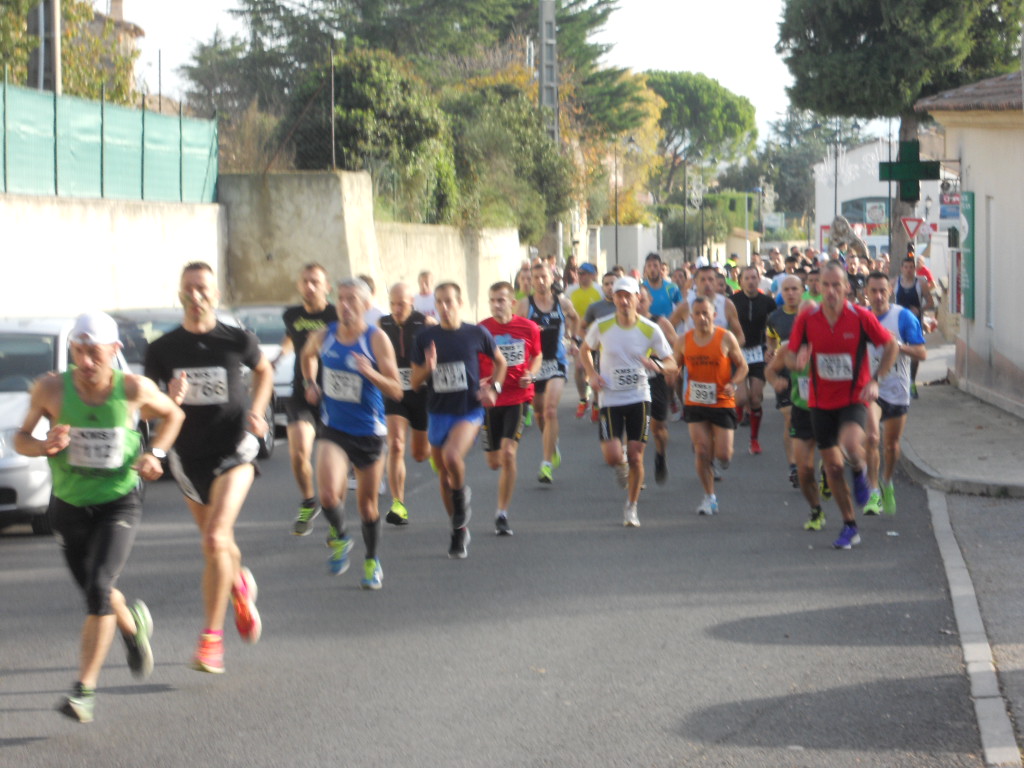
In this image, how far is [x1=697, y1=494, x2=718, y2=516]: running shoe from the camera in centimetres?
1125

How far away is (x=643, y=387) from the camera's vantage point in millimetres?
10828

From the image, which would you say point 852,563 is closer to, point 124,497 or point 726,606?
point 726,606

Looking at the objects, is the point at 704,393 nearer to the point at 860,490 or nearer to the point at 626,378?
the point at 626,378

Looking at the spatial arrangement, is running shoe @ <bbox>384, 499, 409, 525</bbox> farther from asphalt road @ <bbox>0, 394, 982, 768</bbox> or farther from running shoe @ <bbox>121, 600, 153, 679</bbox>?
running shoe @ <bbox>121, 600, 153, 679</bbox>

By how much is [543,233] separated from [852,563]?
38.0 m

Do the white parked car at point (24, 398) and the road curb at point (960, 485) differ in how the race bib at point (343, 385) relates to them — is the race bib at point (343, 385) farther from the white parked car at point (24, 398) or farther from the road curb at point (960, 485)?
the road curb at point (960, 485)

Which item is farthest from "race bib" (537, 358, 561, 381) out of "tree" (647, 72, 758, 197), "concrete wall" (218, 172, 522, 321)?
"tree" (647, 72, 758, 197)

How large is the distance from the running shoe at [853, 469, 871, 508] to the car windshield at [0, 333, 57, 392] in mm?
6232

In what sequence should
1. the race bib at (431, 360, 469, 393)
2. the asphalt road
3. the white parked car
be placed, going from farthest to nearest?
the white parked car → the race bib at (431, 360, 469, 393) → the asphalt road

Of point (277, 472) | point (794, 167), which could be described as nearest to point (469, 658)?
point (277, 472)

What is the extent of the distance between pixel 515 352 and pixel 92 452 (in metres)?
5.42

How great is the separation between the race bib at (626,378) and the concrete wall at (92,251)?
40.6 ft

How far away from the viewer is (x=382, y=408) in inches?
347

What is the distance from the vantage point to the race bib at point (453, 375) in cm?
962
